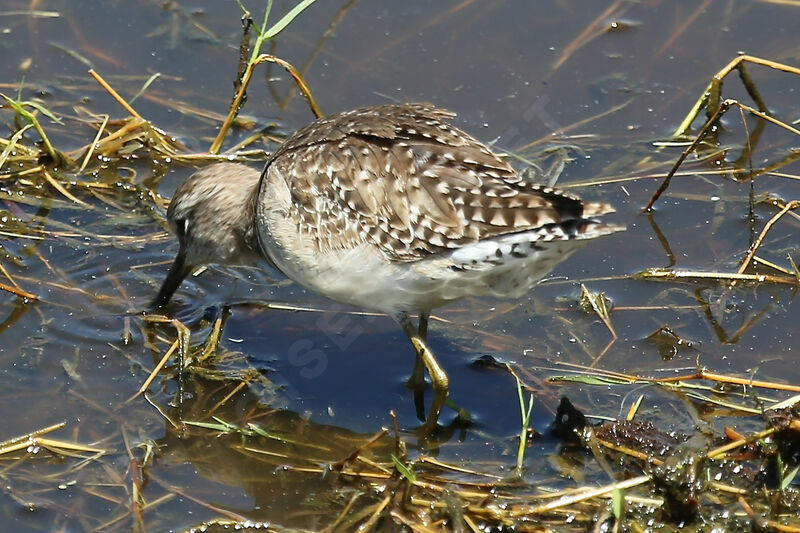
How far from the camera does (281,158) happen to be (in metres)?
6.77

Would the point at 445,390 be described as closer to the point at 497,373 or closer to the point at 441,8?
the point at 497,373

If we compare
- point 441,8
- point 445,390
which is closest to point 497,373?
point 445,390

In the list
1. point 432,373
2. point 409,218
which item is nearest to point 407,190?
point 409,218

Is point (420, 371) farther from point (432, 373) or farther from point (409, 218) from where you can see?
point (409, 218)

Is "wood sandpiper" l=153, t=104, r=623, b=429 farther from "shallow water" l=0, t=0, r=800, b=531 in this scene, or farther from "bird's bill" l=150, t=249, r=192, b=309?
"bird's bill" l=150, t=249, r=192, b=309

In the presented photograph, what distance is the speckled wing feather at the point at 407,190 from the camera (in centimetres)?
587

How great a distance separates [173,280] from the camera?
744 cm

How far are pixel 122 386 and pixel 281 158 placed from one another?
1534 millimetres

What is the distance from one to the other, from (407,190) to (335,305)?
5.20 feet

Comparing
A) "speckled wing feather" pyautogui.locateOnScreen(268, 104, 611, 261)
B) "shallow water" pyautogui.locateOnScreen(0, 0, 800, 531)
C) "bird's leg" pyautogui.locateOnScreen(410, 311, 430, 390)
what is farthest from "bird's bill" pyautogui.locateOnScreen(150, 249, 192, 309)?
"bird's leg" pyautogui.locateOnScreen(410, 311, 430, 390)

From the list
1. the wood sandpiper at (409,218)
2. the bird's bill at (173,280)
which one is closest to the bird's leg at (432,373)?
the wood sandpiper at (409,218)

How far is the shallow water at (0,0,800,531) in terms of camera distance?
6312mm

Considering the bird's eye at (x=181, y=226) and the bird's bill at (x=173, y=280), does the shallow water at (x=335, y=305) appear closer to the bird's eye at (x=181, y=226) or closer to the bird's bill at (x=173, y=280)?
the bird's bill at (x=173, y=280)

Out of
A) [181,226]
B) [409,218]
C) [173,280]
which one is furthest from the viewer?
[181,226]
